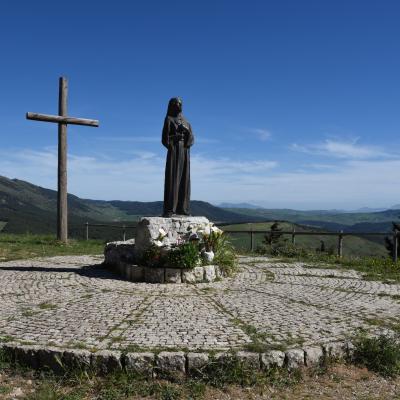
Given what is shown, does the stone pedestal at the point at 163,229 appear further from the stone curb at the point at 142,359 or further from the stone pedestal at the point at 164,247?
the stone curb at the point at 142,359

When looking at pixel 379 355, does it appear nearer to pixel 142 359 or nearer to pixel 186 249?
pixel 142 359

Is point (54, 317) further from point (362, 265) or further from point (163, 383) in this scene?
point (362, 265)

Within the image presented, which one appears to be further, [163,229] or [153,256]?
[163,229]

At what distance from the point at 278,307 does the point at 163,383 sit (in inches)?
117

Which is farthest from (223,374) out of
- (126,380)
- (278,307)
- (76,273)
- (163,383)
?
(76,273)

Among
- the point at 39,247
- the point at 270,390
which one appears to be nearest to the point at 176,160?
the point at 270,390

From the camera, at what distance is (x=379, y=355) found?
5195mm

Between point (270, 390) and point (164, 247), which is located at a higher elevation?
point (164, 247)

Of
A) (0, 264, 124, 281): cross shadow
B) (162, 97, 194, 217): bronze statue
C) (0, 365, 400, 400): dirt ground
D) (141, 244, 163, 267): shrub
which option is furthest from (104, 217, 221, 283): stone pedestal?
(0, 365, 400, 400): dirt ground

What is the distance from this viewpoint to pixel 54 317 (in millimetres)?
6324

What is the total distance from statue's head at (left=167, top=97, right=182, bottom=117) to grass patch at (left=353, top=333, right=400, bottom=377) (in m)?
6.91

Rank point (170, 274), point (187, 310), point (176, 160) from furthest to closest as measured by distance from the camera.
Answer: point (176, 160) → point (170, 274) → point (187, 310)

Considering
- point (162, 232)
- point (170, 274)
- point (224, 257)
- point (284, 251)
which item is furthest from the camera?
point (284, 251)

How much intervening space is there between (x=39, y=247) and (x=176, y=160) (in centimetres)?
747
